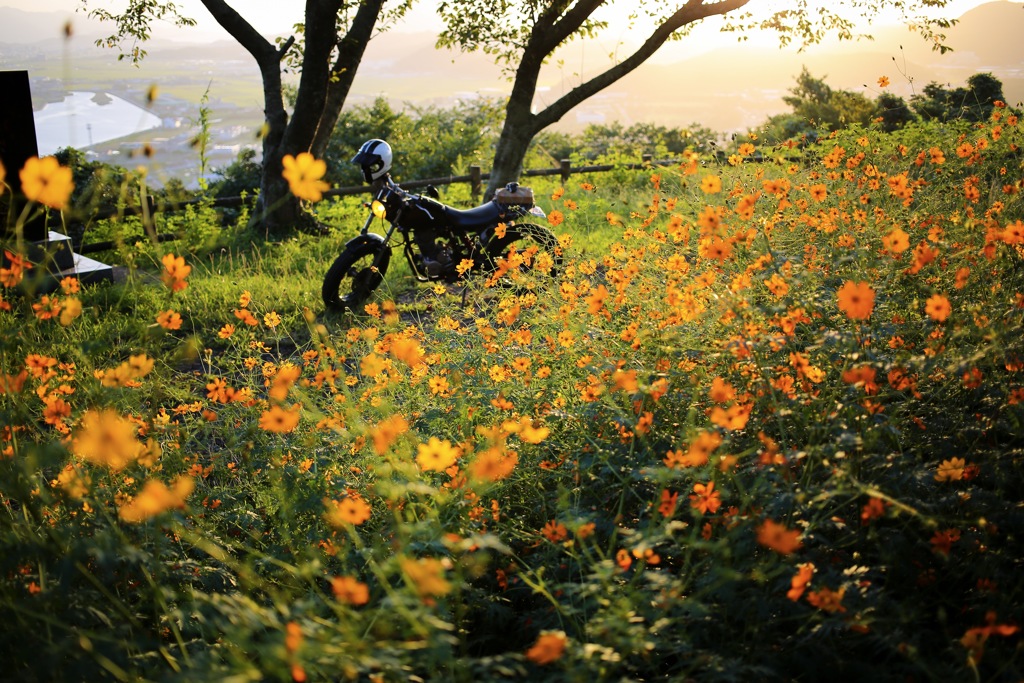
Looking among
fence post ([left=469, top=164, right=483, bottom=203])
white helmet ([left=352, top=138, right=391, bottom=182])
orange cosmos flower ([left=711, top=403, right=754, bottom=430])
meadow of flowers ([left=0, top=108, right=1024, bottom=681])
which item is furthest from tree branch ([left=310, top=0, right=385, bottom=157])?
orange cosmos flower ([left=711, top=403, right=754, bottom=430])

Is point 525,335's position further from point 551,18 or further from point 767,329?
point 551,18

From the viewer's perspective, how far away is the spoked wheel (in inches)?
134

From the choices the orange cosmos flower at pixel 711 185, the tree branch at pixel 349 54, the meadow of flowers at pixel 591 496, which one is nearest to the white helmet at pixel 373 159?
the meadow of flowers at pixel 591 496

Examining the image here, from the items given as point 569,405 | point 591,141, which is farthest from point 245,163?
point 569,405

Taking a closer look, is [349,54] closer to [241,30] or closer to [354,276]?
[241,30]

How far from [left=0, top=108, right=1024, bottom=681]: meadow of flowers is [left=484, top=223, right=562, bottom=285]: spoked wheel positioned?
0.42 feet

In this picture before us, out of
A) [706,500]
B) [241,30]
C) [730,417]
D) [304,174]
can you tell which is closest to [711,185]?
[730,417]

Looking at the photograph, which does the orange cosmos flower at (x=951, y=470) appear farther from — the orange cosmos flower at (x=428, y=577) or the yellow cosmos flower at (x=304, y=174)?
the yellow cosmos flower at (x=304, y=174)

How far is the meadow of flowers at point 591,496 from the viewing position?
152 cm

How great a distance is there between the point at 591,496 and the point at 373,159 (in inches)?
147

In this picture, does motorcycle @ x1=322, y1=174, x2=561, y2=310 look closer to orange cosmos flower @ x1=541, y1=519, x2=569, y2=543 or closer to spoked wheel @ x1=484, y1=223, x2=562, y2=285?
spoked wheel @ x1=484, y1=223, x2=562, y2=285

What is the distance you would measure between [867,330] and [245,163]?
46.1 feet

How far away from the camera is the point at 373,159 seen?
5.50m

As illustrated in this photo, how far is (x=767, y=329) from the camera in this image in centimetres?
239
